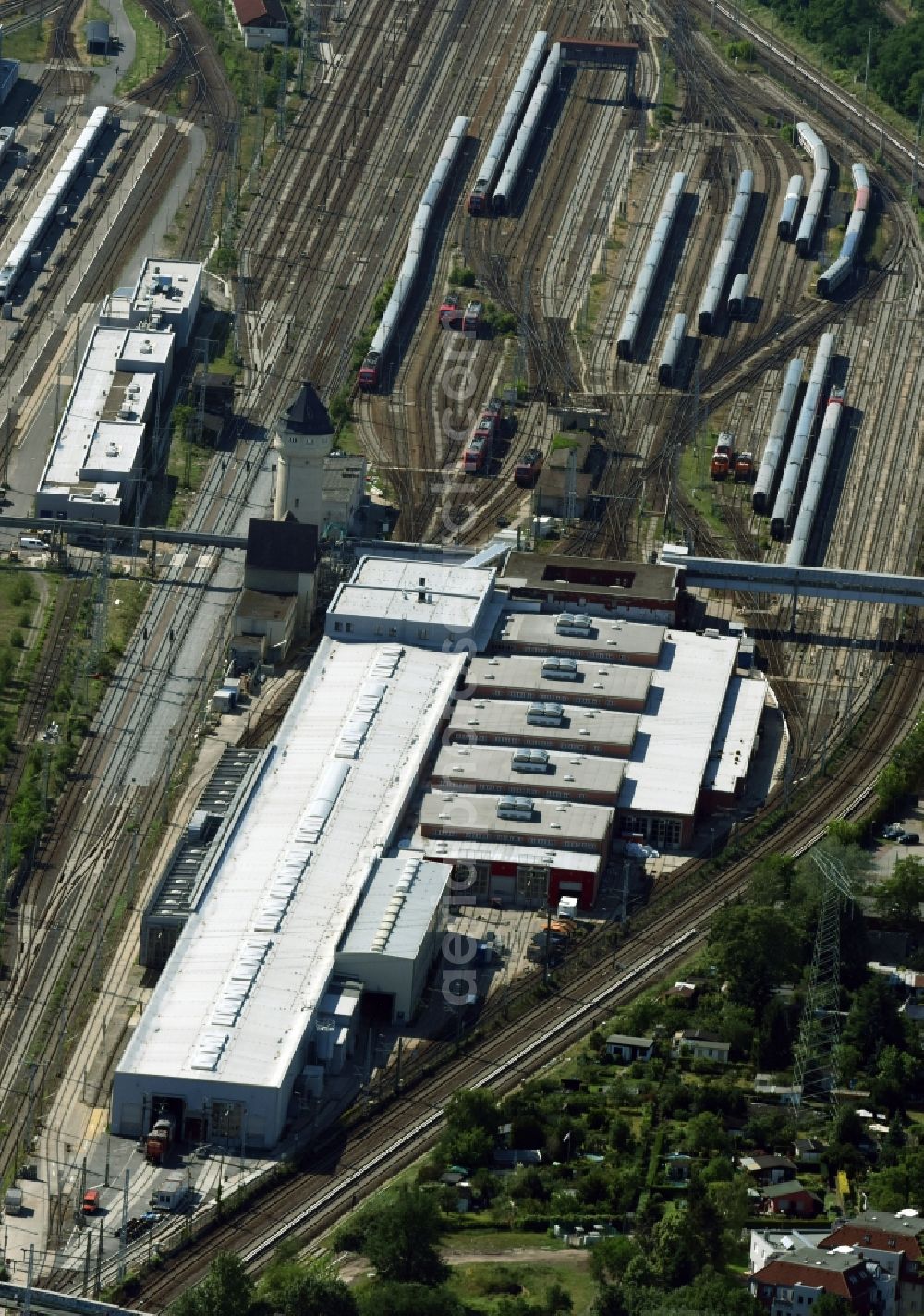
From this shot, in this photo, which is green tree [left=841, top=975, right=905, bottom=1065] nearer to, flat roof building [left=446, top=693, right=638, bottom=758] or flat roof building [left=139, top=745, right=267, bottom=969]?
flat roof building [left=446, top=693, right=638, bottom=758]

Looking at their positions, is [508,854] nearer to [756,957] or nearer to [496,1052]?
[496,1052]

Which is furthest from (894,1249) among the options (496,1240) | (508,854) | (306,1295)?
(508,854)

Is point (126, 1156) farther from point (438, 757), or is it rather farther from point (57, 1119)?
point (438, 757)

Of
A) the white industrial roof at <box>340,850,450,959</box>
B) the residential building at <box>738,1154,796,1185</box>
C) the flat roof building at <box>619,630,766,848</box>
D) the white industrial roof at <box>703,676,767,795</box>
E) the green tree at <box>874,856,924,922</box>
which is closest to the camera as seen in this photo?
the residential building at <box>738,1154,796,1185</box>

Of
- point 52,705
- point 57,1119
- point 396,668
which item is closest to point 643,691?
point 396,668

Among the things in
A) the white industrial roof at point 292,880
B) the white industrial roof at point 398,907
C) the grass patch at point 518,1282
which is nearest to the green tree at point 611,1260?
the grass patch at point 518,1282

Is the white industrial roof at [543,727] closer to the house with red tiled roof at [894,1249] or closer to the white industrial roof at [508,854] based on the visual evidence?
the white industrial roof at [508,854]

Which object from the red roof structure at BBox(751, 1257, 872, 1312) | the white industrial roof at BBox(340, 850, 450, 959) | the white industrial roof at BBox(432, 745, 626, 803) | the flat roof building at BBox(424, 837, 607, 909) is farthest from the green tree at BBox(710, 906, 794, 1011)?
the red roof structure at BBox(751, 1257, 872, 1312)
